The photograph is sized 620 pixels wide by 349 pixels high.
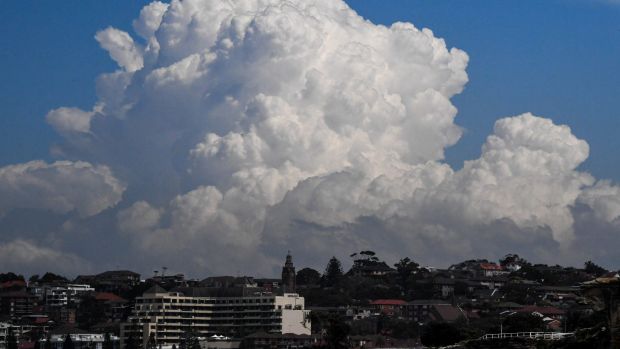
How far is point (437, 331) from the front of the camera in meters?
124

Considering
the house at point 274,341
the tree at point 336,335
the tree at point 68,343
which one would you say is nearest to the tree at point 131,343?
the tree at point 68,343

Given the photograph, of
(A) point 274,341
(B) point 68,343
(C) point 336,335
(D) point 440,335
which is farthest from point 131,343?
(D) point 440,335

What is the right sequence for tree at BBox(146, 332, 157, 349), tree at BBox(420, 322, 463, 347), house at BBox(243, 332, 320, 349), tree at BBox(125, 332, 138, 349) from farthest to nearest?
tree at BBox(146, 332, 157, 349) < tree at BBox(125, 332, 138, 349) < house at BBox(243, 332, 320, 349) < tree at BBox(420, 322, 463, 347)

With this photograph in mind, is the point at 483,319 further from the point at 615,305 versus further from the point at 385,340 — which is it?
the point at 615,305

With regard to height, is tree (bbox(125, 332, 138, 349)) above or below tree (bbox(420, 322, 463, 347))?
above

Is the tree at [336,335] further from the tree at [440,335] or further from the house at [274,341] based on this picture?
the house at [274,341]

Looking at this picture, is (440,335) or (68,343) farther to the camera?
(68,343)

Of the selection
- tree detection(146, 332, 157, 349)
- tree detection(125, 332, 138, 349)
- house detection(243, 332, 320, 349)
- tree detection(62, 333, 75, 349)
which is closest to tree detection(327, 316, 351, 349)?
house detection(243, 332, 320, 349)

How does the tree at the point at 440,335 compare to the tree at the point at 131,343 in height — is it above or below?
below

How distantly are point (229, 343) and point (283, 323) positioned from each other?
14.0 meters

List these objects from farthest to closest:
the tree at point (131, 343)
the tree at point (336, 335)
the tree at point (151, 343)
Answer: the tree at point (151, 343), the tree at point (131, 343), the tree at point (336, 335)

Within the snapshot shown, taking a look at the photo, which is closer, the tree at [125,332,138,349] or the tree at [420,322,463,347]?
the tree at [420,322,463,347]

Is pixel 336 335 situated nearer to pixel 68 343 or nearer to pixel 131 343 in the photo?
pixel 131 343

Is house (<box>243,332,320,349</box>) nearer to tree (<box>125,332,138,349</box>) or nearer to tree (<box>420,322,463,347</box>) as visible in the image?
tree (<box>125,332,138,349</box>)
